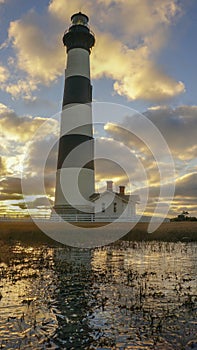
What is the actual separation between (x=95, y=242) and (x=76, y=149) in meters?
15.0

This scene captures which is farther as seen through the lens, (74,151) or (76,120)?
(76,120)

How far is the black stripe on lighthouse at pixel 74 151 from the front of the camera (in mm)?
37062

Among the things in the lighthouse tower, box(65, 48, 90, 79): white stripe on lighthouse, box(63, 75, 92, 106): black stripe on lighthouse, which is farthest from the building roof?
box(65, 48, 90, 79): white stripe on lighthouse

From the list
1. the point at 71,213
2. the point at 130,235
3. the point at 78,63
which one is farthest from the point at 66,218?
the point at 78,63

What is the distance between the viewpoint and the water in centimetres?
650

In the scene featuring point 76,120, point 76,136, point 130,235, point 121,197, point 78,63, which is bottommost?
point 130,235

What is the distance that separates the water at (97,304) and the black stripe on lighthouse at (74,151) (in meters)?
21.9

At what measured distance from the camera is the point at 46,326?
717 cm

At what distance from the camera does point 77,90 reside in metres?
38.4

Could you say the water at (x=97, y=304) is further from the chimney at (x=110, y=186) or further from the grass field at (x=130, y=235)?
the chimney at (x=110, y=186)

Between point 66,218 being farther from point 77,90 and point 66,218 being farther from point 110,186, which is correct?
point 77,90

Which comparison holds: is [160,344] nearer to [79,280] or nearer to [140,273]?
[79,280]

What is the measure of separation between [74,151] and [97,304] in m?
29.0

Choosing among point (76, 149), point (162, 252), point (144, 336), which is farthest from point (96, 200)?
point (144, 336)
